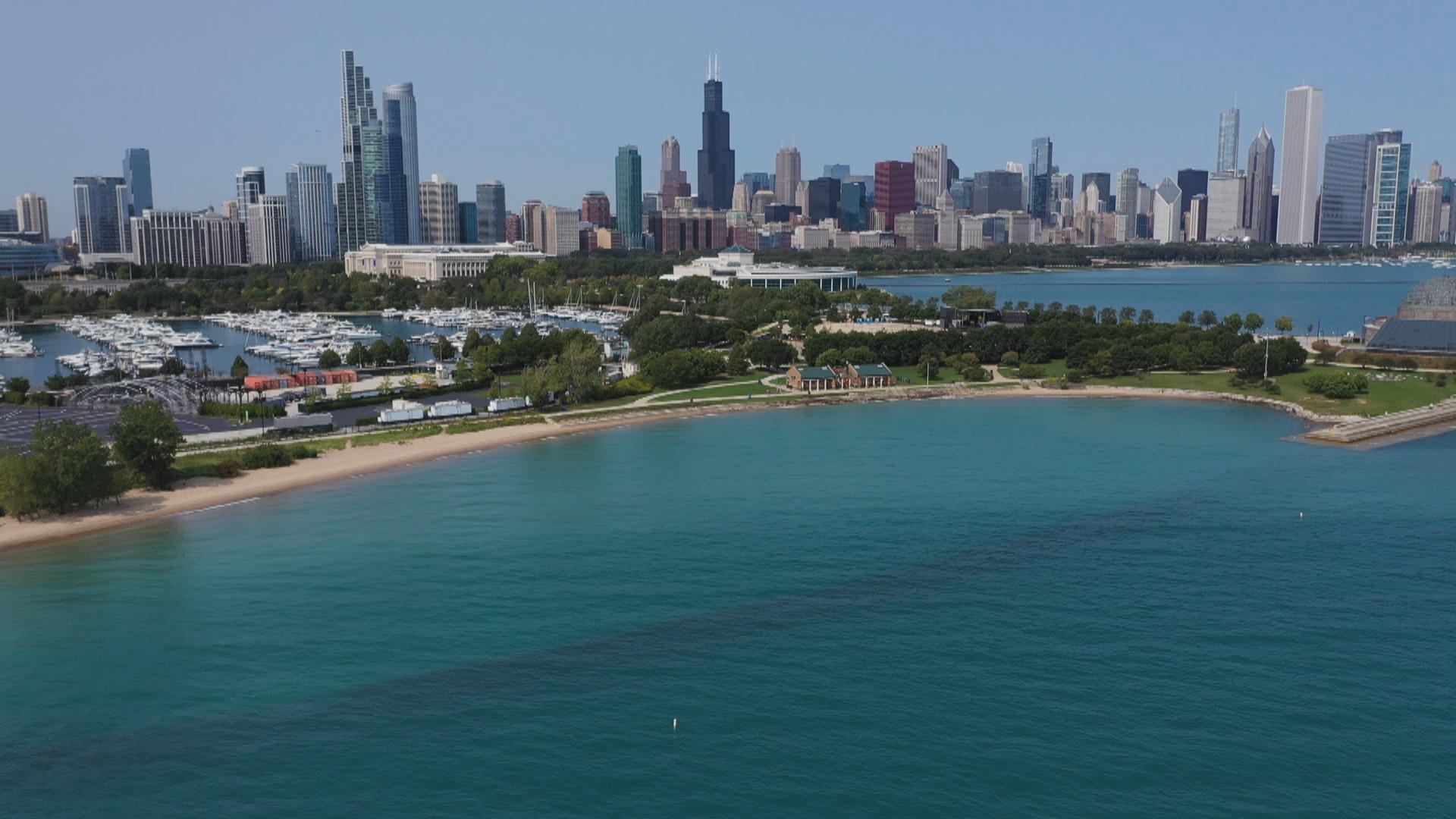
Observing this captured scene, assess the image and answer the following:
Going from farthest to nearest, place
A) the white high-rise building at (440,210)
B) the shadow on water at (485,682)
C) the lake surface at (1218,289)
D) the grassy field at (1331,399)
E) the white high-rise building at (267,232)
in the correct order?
1. the white high-rise building at (440,210)
2. the white high-rise building at (267,232)
3. the lake surface at (1218,289)
4. the grassy field at (1331,399)
5. the shadow on water at (485,682)

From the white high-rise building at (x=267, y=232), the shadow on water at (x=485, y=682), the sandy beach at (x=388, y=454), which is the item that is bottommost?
the shadow on water at (x=485, y=682)

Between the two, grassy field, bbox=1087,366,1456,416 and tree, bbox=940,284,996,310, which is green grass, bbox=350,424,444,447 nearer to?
grassy field, bbox=1087,366,1456,416

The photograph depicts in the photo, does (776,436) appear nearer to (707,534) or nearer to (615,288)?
(707,534)

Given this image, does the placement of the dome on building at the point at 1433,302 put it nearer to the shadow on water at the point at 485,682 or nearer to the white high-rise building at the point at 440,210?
the shadow on water at the point at 485,682

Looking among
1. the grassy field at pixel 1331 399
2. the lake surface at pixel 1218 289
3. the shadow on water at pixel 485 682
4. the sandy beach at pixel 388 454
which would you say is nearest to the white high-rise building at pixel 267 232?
the lake surface at pixel 1218 289

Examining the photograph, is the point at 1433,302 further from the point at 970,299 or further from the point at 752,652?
the point at 752,652

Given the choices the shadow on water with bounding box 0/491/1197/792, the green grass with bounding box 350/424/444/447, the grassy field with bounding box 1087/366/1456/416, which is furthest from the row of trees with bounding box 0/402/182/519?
the grassy field with bounding box 1087/366/1456/416
